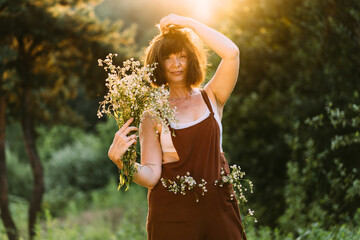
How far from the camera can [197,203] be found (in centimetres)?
239

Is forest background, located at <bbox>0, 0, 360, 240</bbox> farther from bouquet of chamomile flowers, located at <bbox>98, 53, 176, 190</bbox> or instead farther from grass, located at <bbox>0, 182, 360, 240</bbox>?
bouquet of chamomile flowers, located at <bbox>98, 53, 176, 190</bbox>

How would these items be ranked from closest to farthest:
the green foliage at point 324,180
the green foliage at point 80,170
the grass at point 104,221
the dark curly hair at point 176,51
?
the dark curly hair at point 176,51 < the green foliage at point 324,180 < the grass at point 104,221 < the green foliage at point 80,170

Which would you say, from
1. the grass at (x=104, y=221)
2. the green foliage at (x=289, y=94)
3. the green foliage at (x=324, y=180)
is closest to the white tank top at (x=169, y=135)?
the grass at (x=104, y=221)

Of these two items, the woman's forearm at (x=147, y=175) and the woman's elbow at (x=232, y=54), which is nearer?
the woman's forearm at (x=147, y=175)

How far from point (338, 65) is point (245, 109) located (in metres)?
2.13

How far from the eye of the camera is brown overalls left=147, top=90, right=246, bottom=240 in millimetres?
2371

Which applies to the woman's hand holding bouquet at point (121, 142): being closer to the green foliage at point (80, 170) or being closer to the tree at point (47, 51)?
the tree at point (47, 51)

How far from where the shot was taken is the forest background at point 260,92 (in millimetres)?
4914

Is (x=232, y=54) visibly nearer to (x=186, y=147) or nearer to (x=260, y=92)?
(x=186, y=147)

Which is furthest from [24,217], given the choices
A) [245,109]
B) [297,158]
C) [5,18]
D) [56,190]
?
[297,158]

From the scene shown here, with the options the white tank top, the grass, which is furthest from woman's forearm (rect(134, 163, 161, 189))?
the grass

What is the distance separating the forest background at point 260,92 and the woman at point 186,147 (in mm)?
1889

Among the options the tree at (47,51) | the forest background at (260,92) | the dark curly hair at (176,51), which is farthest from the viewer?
the tree at (47,51)

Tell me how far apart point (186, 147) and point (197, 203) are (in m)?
0.32
